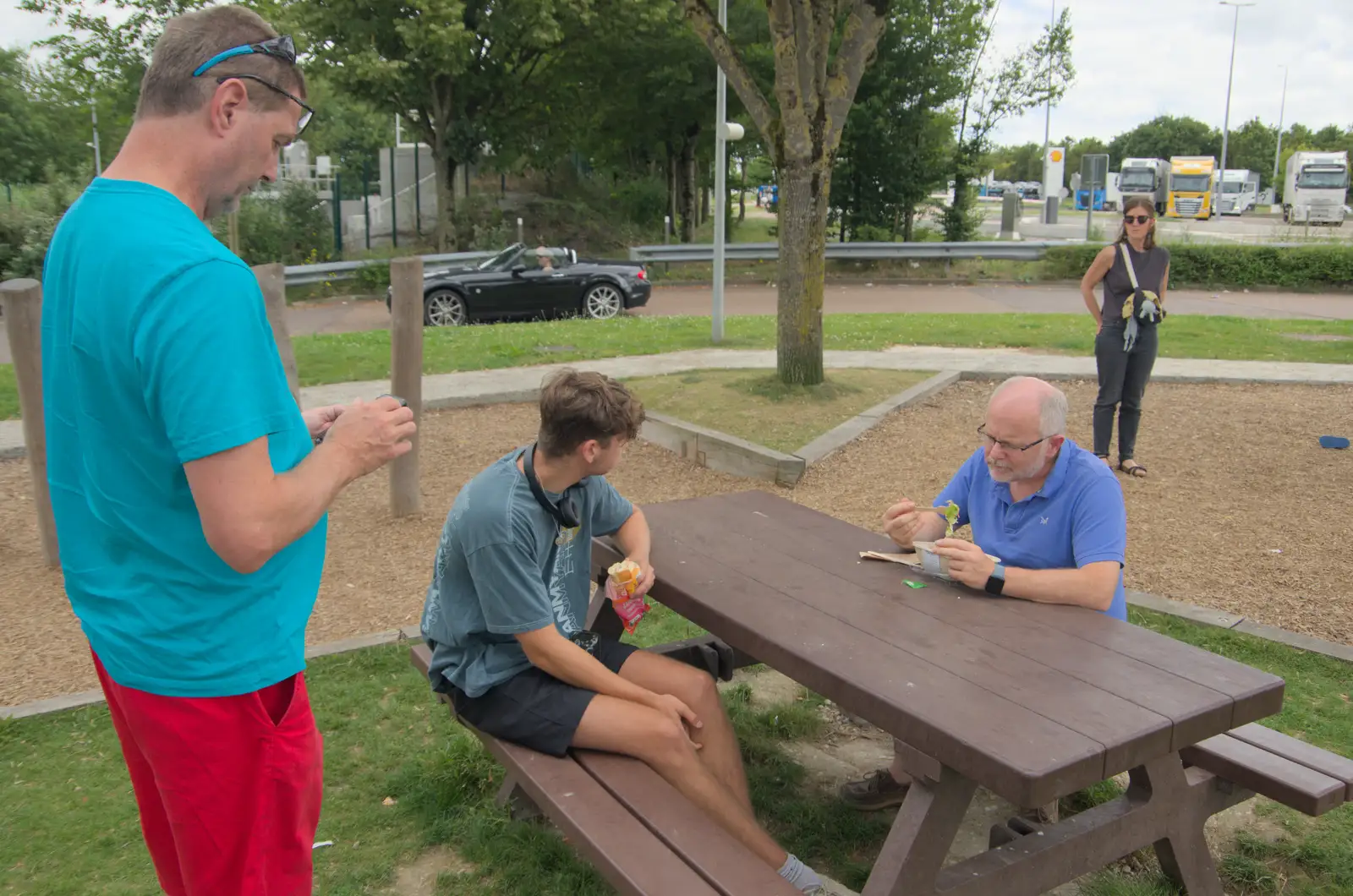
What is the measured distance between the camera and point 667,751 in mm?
2871

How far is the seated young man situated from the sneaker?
0.58 m

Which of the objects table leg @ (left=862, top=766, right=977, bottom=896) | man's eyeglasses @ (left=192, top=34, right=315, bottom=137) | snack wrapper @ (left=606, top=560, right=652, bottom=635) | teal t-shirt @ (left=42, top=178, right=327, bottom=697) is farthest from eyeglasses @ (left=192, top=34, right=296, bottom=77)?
table leg @ (left=862, top=766, right=977, bottom=896)

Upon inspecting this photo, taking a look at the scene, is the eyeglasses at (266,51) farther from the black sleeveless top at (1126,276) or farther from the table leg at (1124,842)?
the black sleeveless top at (1126,276)

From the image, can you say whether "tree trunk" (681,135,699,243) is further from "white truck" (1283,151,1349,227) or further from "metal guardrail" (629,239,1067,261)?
"white truck" (1283,151,1349,227)

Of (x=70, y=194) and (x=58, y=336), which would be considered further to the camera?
→ (x=70, y=194)

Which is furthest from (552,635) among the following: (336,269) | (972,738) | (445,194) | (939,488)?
(445,194)

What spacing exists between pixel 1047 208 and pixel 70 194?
3186 cm

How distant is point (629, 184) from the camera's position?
29844 millimetres

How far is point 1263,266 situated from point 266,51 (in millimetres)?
22637

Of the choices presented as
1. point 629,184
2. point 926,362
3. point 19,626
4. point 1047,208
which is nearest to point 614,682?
point 19,626

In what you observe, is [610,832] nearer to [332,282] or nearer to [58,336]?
[58,336]

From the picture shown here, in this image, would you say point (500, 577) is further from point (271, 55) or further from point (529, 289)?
point (529, 289)

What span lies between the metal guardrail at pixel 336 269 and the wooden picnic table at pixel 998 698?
18.2 meters

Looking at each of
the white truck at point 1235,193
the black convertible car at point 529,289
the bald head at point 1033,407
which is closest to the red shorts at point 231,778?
the bald head at point 1033,407
